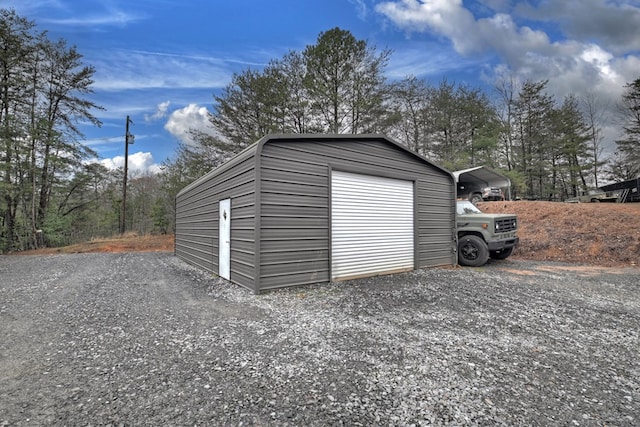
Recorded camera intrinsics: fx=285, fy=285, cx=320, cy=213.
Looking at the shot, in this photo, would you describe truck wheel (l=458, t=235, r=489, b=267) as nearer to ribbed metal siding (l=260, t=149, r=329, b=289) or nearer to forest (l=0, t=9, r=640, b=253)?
ribbed metal siding (l=260, t=149, r=329, b=289)

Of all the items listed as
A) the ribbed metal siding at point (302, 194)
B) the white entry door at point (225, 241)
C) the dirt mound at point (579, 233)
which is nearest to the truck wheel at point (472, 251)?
the ribbed metal siding at point (302, 194)

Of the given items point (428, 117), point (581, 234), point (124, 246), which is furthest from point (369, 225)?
point (428, 117)

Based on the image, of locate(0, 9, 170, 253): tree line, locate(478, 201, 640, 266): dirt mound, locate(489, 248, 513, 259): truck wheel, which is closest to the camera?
locate(489, 248, 513, 259): truck wheel

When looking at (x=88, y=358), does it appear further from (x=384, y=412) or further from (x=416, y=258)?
(x=416, y=258)

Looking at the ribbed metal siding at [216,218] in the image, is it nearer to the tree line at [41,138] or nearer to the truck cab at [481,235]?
the truck cab at [481,235]

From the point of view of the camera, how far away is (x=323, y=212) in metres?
5.61

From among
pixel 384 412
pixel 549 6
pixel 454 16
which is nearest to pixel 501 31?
pixel 549 6

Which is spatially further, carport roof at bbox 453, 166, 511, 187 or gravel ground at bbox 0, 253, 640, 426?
carport roof at bbox 453, 166, 511, 187

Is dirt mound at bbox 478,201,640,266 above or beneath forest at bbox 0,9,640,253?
beneath

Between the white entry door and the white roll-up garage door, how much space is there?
2.24m

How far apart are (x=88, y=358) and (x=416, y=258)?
642cm

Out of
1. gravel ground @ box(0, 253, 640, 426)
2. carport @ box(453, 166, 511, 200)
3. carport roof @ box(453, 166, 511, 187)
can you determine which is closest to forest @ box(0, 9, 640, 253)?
carport @ box(453, 166, 511, 200)

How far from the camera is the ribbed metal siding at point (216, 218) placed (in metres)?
5.17

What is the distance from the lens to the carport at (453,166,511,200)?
8672mm
